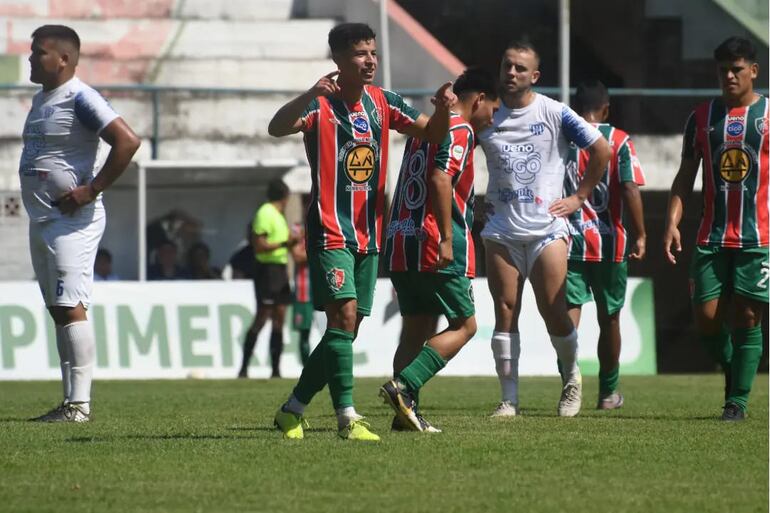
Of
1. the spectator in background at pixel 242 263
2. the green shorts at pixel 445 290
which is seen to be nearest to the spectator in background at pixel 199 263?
the spectator in background at pixel 242 263

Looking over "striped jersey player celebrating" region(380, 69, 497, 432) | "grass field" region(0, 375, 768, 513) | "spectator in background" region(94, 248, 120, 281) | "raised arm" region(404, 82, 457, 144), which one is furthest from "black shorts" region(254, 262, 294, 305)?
"raised arm" region(404, 82, 457, 144)

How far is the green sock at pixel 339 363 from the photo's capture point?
7832 millimetres

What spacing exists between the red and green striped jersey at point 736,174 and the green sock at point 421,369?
2333 mm

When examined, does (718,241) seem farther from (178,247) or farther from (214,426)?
(178,247)

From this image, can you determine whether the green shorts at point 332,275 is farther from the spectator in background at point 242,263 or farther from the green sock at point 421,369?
the spectator in background at point 242,263

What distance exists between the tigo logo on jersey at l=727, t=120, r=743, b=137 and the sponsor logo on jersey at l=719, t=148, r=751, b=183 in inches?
3.9

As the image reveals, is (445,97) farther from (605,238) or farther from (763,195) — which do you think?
(605,238)

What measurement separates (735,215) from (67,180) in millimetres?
4147

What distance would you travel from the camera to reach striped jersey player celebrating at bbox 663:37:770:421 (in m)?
9.77

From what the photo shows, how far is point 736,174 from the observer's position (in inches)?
387

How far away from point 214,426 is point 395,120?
2188 mm

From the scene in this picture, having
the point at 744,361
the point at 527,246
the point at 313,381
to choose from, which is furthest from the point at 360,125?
the point at 744,361

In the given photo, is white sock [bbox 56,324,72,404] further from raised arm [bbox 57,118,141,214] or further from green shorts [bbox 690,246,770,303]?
green shorts [bbox 690,246,770,303]

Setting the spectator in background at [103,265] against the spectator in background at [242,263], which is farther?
the spectator in background at [242,263]
